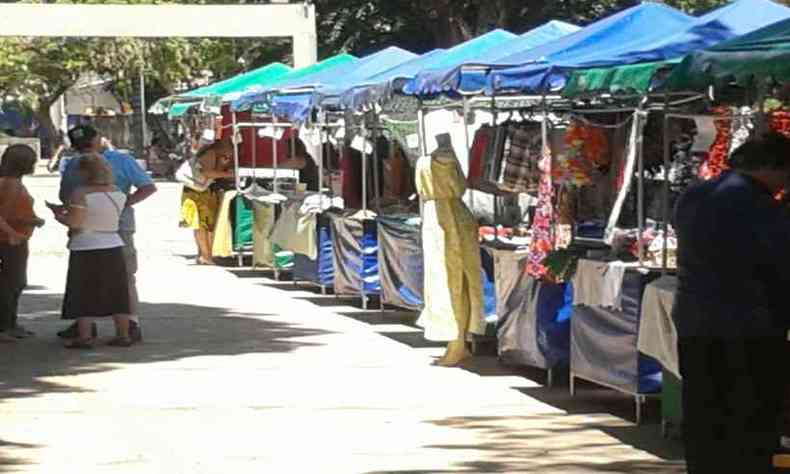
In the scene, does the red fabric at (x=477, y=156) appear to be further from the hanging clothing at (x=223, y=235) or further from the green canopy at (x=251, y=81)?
the green canopy at (x=251, y=81)

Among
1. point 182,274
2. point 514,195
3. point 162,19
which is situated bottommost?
point 182,274

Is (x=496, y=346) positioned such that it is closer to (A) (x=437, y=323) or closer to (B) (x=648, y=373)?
(A) (x=437, y=323)

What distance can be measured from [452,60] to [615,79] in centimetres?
471

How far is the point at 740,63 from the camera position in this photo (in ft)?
27.6

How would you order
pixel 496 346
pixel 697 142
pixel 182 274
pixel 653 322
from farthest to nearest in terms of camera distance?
pixel 182 274 < pixel 496 346 < pixel 697 142 < pixel 653 322

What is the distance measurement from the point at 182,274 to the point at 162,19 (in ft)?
19.7

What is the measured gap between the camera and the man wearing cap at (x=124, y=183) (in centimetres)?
1355

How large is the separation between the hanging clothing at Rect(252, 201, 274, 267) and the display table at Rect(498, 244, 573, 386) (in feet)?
26.9

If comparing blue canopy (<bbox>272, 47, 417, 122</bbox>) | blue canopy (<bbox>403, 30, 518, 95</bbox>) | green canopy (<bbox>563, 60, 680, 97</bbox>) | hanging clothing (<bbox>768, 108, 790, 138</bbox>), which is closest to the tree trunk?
blue canopy (<bbox>272, 47, 417, 122</bbox>)

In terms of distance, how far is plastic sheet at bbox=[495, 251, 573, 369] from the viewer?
1142cm

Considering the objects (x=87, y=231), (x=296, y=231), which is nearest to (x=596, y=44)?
(x=87, y=231)

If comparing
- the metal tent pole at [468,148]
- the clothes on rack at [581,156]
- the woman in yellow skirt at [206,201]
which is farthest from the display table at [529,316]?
the woman in yellow skirt at [206,201]

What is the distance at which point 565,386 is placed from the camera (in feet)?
38.7

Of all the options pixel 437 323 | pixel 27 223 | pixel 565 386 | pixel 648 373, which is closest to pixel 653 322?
pixel 648 373
